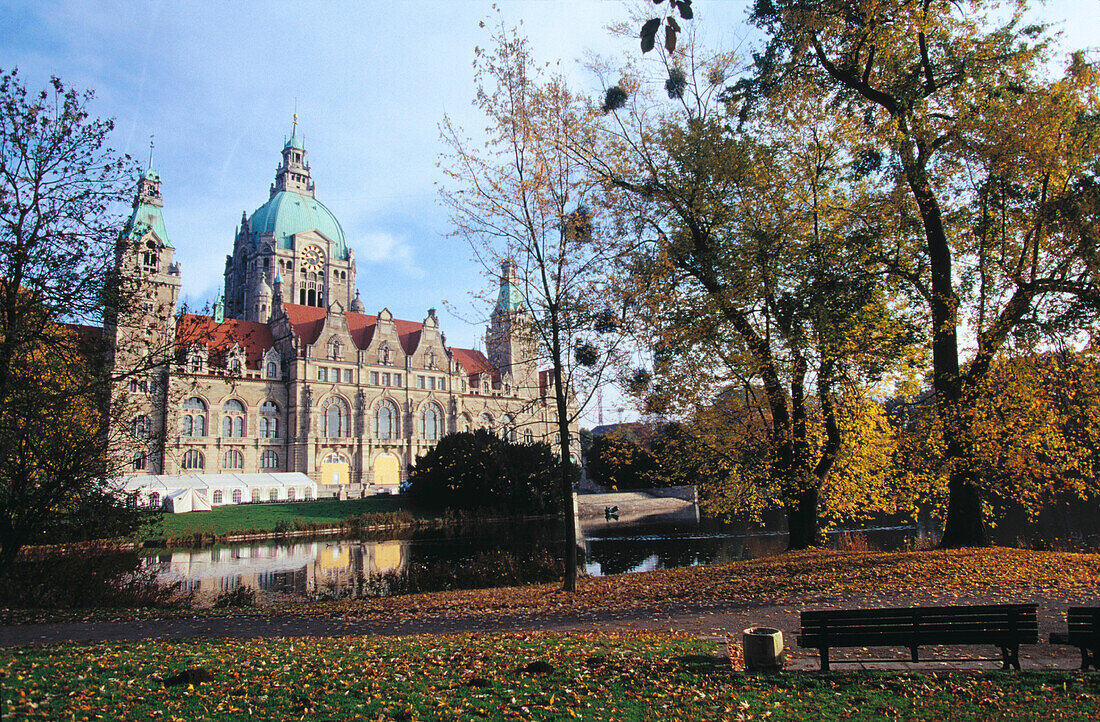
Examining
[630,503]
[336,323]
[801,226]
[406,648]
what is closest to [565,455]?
[406,648]

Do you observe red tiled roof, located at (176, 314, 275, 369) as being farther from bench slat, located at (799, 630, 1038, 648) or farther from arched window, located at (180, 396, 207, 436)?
bench slat, located at (799, 630, 1038, 648)

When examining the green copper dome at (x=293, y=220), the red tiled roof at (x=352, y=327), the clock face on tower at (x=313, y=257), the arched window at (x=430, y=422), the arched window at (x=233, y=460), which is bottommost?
the arched window at (x=233, y=460)

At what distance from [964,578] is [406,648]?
10171mm

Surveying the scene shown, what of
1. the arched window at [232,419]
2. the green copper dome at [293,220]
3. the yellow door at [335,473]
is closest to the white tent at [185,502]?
the arched window at [232,419]

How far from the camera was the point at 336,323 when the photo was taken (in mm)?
71125

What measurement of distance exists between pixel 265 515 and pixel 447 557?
20.7 meters

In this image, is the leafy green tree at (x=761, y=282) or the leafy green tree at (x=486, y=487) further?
the leafy green tree at (x=486, y=487)

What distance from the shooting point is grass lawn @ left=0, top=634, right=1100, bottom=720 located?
5.83 metres

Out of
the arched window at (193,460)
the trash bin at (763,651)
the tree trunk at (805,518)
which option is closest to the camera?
the trash bin at (763,651)

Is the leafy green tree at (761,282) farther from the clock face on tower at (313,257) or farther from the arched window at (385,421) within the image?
the clock face on tower at (313,257)

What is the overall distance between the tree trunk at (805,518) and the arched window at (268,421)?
5920 centimetres

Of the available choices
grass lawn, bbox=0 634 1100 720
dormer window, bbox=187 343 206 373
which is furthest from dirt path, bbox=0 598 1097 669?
dormer window, bbox=187 343 206 373

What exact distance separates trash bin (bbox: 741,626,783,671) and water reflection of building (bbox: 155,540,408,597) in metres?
14.1

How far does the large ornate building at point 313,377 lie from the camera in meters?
62.9
